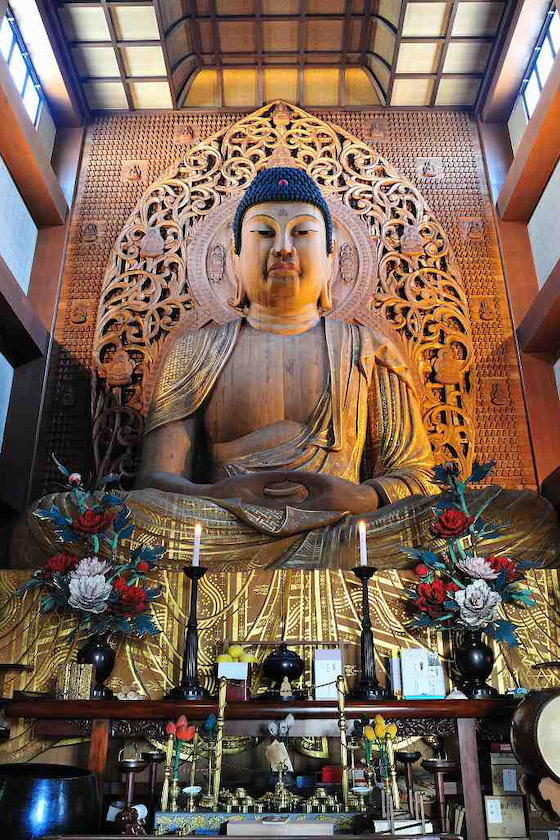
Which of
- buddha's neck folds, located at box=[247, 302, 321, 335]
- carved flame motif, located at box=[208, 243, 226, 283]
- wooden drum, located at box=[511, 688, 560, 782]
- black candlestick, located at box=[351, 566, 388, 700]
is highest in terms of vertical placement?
carved flame motif, located at box=[208, 243, 226, 283]

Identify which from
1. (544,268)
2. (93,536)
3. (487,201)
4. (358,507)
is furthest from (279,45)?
(93,536)

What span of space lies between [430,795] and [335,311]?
3090 mm

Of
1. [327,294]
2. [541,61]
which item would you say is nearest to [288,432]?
[327,294]

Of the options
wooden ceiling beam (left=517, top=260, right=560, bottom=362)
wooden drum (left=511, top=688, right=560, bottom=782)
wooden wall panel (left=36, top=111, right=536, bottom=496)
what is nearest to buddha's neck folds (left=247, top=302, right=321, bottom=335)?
wooden wall panel (left=36, top=111, right=536, bottom=496)

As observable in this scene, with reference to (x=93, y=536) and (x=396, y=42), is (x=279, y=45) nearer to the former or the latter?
(x=396, y=42)

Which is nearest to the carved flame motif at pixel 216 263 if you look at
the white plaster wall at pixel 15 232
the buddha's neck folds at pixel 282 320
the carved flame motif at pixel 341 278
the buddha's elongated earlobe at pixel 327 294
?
the carved flame motif at pixel 341 278

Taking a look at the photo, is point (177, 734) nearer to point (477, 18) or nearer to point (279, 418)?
point (279, 418)

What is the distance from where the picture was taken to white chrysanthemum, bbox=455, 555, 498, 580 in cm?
291

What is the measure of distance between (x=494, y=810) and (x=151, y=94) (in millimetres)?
5028

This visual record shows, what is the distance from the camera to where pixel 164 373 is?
179 inches

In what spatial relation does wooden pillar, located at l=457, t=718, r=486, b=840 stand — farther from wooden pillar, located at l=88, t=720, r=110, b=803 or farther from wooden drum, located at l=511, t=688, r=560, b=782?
wooden pillar, located at l=88, t=720, r=110, b=803

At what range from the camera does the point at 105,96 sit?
18.4 feet

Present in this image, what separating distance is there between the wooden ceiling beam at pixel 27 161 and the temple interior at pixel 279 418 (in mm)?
25

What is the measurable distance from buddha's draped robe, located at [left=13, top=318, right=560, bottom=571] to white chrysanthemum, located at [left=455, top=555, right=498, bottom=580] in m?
0.30
